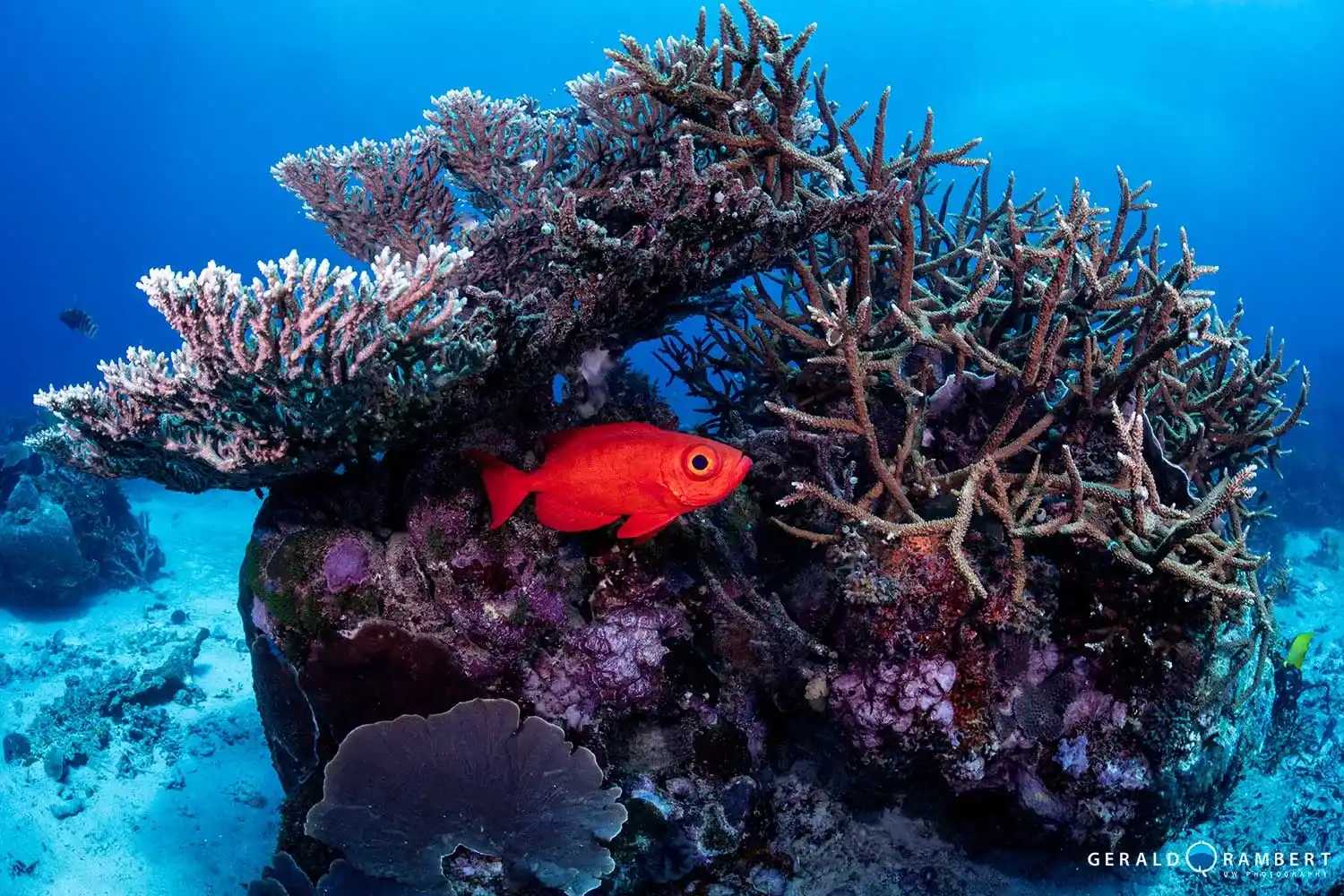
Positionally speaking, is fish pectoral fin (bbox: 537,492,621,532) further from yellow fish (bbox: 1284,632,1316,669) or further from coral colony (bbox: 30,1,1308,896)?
yellow fish (bbox: 1284,632,1316,669)

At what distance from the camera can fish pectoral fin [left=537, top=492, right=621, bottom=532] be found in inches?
94.3

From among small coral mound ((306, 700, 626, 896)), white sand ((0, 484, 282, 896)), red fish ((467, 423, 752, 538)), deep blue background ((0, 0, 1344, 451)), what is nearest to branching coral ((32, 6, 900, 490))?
red fish ((467, 423, 752, 538))

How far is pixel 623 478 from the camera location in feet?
7.30

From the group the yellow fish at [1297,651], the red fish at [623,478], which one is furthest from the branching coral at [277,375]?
the yellow fish at [1297,651]

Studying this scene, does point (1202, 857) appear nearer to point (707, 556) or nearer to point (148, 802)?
point (707, 556)

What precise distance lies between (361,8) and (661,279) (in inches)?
3806

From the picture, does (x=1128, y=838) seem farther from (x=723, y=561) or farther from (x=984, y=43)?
(x=984, y=43)

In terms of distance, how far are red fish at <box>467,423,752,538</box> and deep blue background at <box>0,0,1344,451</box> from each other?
62.8 m

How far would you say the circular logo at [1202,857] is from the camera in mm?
4387

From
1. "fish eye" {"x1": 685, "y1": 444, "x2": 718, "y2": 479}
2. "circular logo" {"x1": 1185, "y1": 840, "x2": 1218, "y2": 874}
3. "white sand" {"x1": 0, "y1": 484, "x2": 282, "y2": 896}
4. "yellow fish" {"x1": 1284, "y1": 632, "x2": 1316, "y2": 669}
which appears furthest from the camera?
"yellow fish" {"x1": 1284, "y1": 632, "x2": 1316, "y2": 669}

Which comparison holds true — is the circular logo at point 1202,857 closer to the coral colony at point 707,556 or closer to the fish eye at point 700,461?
the coral colony at point 707,556

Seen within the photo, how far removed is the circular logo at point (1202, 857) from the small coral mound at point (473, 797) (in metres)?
4.11

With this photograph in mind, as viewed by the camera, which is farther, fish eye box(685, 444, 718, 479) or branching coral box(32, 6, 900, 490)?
branching coral box(32, 6, 900, 490)

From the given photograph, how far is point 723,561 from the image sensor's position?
135 inches
